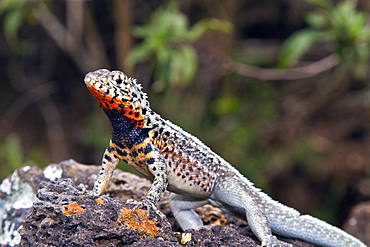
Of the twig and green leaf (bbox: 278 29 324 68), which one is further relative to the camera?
the twig

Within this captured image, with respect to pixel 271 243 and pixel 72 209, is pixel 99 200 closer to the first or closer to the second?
pixel 72 209

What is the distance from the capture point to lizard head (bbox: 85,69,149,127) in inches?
127

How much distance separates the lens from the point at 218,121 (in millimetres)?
8961

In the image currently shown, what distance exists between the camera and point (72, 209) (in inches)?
121

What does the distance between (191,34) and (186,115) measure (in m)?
2.12

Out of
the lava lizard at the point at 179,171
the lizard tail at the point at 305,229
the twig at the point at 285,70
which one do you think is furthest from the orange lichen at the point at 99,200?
the twig at the point at 285,70

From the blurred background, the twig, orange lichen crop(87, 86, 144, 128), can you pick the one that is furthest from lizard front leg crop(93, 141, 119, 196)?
the twig

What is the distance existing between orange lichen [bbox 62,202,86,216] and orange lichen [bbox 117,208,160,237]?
0.24 metres

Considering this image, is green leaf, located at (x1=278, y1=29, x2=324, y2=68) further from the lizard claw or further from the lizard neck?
the lizard claw

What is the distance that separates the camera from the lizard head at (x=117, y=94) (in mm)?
3221

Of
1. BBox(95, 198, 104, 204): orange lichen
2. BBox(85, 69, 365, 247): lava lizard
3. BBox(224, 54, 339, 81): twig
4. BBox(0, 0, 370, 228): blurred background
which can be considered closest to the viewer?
BBox(95, 198, 104, 204): orange lichen

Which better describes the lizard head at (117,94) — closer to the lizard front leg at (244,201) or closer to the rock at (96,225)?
the rock at (96,225)

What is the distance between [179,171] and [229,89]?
5671 mm

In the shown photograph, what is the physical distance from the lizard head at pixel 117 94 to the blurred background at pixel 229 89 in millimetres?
3734
